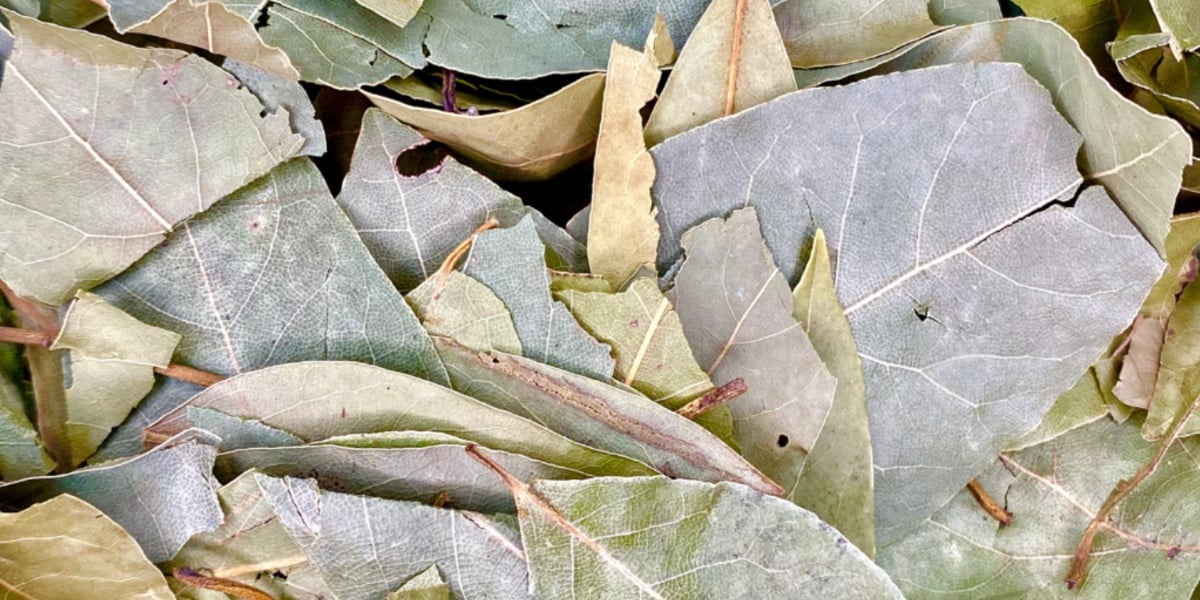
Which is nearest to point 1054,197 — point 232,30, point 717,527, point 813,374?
point 813,374

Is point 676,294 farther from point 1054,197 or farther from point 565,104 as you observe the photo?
point 1054,197

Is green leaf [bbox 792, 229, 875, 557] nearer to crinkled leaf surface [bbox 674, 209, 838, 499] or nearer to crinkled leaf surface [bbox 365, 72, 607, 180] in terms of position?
crinkled leaf surface [bbox 674, 209, 838, 499]

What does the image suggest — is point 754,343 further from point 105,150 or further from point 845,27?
point 105,150

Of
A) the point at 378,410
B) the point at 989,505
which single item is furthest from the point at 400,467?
the point at 989,505

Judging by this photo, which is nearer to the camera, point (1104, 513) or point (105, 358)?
point (105, 358)

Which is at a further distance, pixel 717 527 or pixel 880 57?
pixel 880 57

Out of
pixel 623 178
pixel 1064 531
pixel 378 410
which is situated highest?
pixel 623 178
